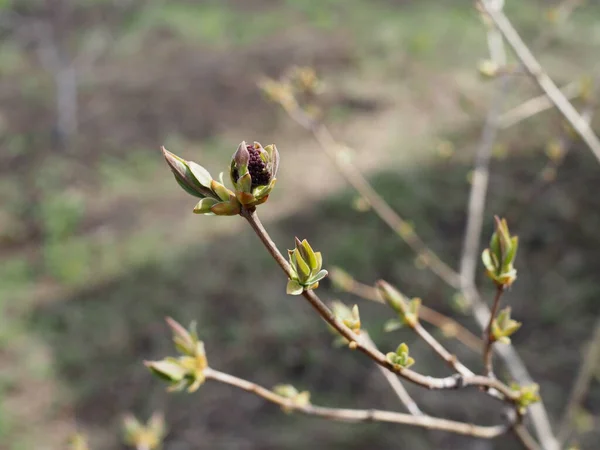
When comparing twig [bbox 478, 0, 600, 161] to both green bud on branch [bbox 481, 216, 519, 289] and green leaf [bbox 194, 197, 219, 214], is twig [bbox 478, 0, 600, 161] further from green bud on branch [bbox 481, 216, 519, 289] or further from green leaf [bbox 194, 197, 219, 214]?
green leaf [bbox 194, 197, 219, 214]

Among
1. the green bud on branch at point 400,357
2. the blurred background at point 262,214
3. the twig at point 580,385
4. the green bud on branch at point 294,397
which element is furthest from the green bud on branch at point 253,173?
→ the twig at point 580,385

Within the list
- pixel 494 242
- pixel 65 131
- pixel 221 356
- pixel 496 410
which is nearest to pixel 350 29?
pixel 65 131

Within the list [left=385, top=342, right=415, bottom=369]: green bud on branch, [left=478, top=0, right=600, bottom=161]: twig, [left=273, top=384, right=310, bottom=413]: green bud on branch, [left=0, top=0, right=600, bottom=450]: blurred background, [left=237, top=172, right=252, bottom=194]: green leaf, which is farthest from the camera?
[left=0, top=0, right=600, bottom=450]: blurred background

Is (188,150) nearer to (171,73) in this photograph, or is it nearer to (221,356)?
(171,73)

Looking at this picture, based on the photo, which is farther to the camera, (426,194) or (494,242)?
(426,194)


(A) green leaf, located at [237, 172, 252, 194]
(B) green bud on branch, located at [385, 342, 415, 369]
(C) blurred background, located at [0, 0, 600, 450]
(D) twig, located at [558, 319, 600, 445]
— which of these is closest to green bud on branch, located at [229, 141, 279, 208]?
(A) green leaf, located at [237, 172, 252, 194]

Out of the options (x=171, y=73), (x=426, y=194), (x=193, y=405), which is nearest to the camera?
(x=193, y=405)
